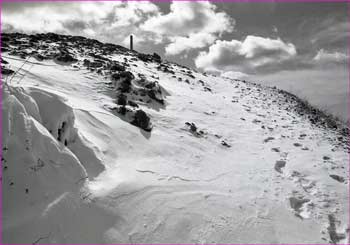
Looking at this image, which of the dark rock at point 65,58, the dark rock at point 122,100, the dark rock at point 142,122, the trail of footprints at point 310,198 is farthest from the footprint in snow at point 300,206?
the dark rock at point 65,58

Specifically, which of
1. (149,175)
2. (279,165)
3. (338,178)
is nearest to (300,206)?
(338,178)

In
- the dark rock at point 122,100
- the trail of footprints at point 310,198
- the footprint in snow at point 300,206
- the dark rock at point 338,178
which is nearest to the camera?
the trail of footprints at point 310,198

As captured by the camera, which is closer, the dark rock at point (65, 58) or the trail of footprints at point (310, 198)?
the trail of footprints at point (310, 198)

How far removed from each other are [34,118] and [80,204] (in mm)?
1979

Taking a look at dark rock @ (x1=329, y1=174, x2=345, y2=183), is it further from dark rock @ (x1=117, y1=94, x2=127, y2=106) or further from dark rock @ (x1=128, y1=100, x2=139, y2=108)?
dark rock @ (x1=117, y1=94, x2=127, y2=106)

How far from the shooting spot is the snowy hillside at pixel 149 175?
4.07 meters

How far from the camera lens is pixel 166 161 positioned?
6.43 m

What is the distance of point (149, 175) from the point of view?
5539 millimetres

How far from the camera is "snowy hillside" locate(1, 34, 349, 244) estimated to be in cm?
407

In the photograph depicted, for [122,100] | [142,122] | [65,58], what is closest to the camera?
[142,122]

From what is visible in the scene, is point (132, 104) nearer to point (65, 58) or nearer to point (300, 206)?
point (65, 58)

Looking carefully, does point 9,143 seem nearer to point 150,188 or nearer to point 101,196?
Answer: point 101,196

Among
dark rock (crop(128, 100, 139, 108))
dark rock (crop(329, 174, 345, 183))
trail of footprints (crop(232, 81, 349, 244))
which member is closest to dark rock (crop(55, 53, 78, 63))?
dark rock (crop(128, 100, 139, 108))

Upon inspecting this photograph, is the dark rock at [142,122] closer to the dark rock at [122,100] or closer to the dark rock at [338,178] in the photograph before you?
the dark rock at [122,100]
